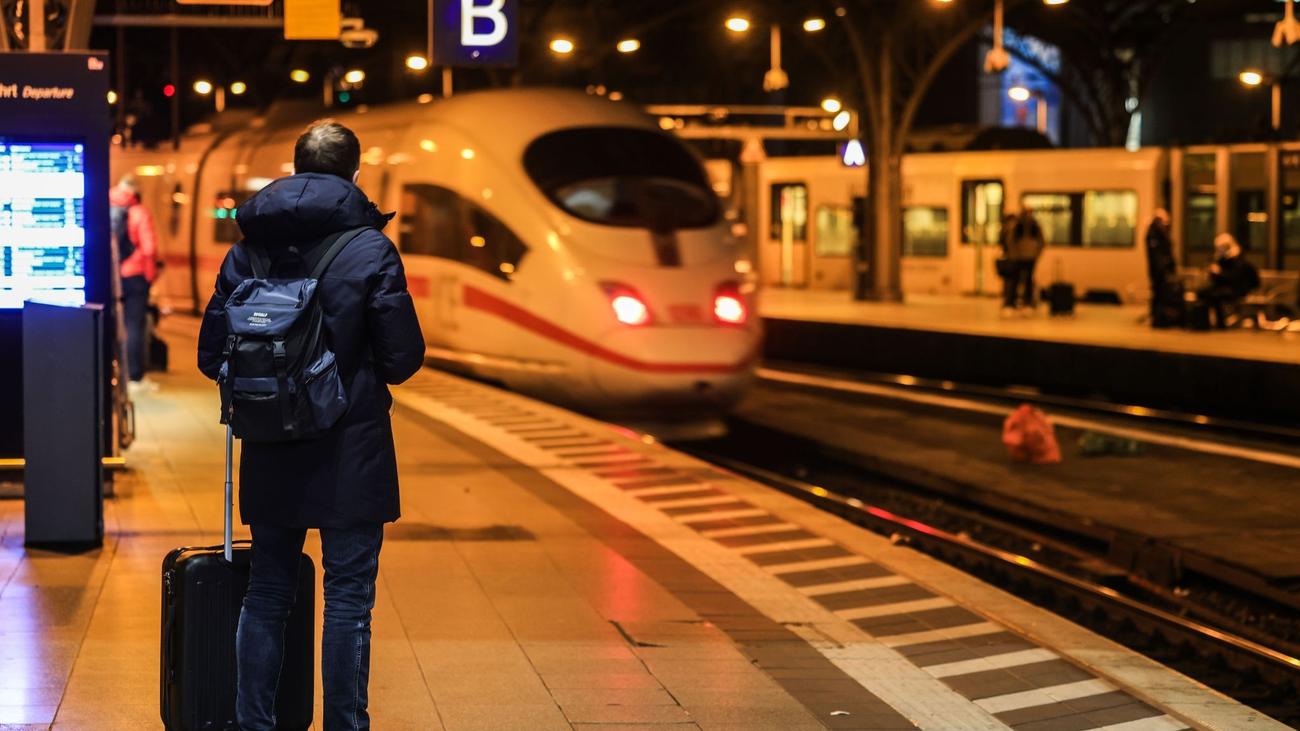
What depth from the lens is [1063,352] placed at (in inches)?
870

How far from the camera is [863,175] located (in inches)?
1358

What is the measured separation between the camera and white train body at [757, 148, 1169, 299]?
30312 mm

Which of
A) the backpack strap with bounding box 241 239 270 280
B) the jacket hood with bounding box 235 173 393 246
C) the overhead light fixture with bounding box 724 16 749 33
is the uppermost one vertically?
the overhead light fixture with bounding box 724 16 749 33

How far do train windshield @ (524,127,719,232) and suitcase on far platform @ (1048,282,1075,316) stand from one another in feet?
40.3

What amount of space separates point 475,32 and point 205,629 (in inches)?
440

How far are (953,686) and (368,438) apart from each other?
2.83 metres

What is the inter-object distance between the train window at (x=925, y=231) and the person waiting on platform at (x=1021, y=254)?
5.89 metres

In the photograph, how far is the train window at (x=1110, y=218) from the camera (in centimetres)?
3005

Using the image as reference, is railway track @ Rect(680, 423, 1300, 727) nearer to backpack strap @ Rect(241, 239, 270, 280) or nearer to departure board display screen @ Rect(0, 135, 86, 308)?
backpack strap @ Rect(241, 239, 270, 280)

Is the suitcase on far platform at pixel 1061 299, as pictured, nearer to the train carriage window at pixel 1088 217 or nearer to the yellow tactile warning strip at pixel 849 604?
the train carriage window at pixel 1088 217

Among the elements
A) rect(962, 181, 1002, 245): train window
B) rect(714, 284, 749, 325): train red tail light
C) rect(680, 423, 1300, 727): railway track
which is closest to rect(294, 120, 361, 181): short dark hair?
rect(680, 423, 1300, 727): railway track

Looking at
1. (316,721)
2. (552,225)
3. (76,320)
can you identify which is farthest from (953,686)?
(552,225)

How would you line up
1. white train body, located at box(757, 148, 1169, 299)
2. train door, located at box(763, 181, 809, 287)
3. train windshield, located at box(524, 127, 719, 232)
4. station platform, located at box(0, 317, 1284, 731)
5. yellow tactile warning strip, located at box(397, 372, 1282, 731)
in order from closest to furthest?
station platform, located at box(0, 317, 1284, 731) → yellow tactile warning strip, located at box(397, 372, 1282, 731) → train windshield, located at box(524, 127, 719, 232) → white train body, located at box(757, 148, 1169, 299) → train door, located at box(763, 181, 809, 287)

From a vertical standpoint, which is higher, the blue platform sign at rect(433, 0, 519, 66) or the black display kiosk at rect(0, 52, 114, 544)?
the blue platform sign at rect(433, 0, 519, 66)
